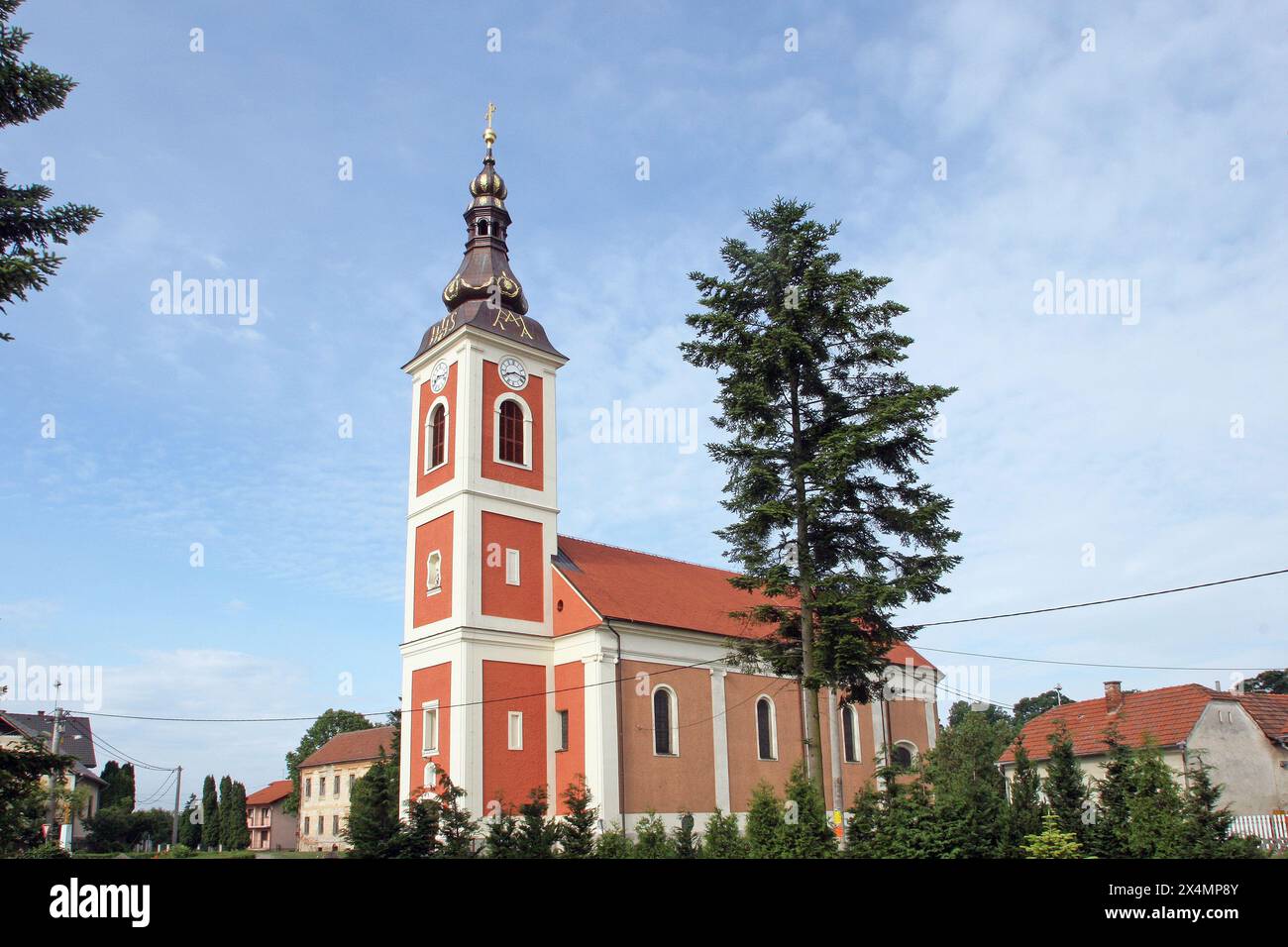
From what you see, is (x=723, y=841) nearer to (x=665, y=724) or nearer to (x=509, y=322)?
(x=665, y=724)

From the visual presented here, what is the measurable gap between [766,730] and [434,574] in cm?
1253

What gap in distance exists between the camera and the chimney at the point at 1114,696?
94.6ft

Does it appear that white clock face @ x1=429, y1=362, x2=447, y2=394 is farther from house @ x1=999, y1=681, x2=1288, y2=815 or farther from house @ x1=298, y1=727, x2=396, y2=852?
house @ x1=298, y1=727, x2=396, y2=852

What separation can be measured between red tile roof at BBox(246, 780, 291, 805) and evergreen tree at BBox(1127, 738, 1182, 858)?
6966 centimetres


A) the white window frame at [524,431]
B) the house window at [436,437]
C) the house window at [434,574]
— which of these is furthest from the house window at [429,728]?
the white window frame at [524,431]

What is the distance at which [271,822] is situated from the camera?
7288 centimetres

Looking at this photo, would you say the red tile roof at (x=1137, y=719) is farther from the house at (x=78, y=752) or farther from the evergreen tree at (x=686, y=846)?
the house at (x=78, y=752)

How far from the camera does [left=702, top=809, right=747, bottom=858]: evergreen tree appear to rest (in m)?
18.3

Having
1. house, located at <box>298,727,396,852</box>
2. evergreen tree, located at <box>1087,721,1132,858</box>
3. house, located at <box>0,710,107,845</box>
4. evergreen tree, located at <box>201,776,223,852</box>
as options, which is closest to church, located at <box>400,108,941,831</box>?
evergreen tree, located at <box>1087,721,1132,858</box>

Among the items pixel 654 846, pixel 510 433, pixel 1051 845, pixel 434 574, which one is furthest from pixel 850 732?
pixel 1051 845

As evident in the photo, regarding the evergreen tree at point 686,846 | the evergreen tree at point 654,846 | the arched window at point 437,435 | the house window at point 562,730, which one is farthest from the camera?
Answer: the arched window at point 437,435

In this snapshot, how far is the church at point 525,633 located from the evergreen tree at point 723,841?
5.85m
